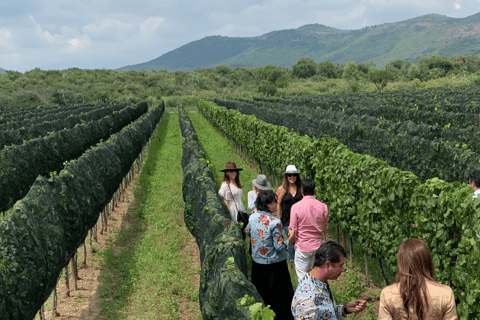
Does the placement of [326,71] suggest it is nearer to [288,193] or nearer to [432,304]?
[288,193]

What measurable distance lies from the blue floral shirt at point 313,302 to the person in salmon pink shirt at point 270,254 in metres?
2.04

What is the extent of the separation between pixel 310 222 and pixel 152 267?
16.6 ft

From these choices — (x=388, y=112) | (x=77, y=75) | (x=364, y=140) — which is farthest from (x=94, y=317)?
(x=77, y=75)

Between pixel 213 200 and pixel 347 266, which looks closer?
pixel 213 200

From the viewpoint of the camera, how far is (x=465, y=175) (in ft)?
32.8

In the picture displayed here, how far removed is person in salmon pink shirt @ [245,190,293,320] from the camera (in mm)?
5648

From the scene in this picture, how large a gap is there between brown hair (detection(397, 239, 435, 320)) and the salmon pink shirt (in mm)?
2935

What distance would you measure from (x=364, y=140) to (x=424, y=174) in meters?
4.43

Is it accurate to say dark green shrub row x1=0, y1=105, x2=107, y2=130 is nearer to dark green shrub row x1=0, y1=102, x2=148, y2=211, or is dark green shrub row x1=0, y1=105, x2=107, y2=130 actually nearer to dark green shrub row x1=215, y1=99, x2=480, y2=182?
dark green shrub row x1=0, y1=102, x2=148, y2=211

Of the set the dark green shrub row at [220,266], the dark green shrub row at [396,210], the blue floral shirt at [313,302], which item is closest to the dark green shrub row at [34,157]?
the dark green shrub row at [220,266]

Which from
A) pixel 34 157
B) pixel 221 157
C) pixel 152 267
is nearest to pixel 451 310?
pixel 152 267

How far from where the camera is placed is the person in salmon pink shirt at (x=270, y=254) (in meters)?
5.65

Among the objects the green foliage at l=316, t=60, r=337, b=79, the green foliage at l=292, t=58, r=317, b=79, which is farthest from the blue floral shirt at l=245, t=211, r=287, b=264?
the green foliage at l=292, t=58, r=317, b=79

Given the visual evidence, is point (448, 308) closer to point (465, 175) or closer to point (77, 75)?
point (465, 175)
